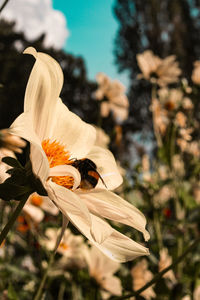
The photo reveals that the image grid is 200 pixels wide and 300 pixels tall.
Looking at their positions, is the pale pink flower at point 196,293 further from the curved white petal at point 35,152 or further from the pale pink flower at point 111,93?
the pale pink flower at point 111,93

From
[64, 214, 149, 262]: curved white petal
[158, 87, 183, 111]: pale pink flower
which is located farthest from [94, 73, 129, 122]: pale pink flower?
[64, 214, 149, 262]: curved white petal

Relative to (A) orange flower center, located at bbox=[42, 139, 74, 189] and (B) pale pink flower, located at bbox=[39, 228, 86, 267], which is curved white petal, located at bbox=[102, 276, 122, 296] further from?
(A) orange flower center, located at bbox=[42, 139, 74, 189]

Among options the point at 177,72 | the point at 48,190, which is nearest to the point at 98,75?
the point at 177,72

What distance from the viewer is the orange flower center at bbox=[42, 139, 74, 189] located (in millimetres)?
422

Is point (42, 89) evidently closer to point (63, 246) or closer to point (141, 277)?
point (141, 277)

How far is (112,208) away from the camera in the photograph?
1.25ft

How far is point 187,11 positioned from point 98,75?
34.2 feet

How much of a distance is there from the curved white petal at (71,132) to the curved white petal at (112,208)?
10 cm

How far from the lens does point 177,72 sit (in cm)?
176

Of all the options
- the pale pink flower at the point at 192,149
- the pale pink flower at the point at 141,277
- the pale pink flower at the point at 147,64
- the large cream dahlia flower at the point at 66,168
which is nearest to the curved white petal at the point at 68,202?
the large cream dahlia flower at the point at 66,168

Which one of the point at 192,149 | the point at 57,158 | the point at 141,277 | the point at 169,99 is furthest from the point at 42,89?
the point at 169,99

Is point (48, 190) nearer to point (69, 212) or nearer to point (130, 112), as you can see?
point (69, 212)

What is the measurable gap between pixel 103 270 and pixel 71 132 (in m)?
0.50

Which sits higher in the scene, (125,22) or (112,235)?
(112,235)
